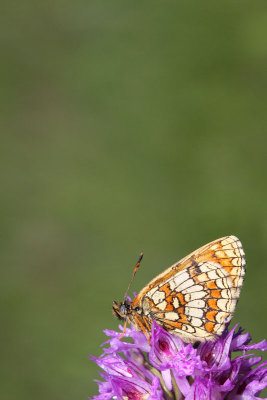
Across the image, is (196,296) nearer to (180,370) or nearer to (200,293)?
(200,293)

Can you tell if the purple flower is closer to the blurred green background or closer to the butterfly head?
the butterfly head

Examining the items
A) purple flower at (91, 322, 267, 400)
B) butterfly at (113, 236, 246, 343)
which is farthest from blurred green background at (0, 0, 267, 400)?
butterfly at (113, 236, 246, 343)

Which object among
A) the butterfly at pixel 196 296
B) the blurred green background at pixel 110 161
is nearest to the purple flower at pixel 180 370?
the butterfly at pixel 196 296

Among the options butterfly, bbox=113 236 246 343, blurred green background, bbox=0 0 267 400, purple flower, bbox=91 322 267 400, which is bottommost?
purple flower, bbox=91 322 267 400

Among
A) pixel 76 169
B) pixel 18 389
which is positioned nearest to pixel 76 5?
pixel 76 169

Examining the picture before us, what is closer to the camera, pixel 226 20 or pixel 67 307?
pixel 67 307

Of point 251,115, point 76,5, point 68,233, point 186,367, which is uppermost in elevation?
point 76,5

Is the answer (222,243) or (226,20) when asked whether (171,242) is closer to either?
(226,20)
